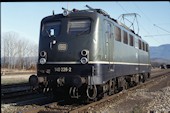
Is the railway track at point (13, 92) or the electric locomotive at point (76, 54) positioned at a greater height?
the electric locomotive at point (76, 54)

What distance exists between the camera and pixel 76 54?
11414mm

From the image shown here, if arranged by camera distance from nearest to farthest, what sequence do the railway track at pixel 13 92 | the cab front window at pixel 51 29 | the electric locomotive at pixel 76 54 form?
1. the electric locomotive at pixel 76 54
2. the cab front window at pixel 51 29
3. the railway track at pixel 13 92

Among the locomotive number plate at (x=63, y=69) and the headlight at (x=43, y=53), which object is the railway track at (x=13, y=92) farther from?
the locomotive number plate at (x=63, y=69)

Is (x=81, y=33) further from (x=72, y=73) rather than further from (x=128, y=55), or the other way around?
(x=128, y=55)

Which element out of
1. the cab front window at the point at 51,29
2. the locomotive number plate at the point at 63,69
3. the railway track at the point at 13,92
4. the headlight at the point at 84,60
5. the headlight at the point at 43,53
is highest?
the cab front window at the point at 51,29

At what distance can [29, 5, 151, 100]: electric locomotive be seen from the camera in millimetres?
11266

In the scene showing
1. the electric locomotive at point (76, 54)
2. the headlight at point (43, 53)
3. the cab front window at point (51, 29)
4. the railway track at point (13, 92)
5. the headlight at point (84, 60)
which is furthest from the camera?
the railway track at point (13, 92)

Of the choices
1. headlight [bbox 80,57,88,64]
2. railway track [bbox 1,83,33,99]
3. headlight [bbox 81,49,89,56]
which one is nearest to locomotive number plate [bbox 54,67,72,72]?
headlight [bbox 80,57,88,64]

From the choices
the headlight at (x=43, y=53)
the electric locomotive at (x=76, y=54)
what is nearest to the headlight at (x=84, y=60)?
the electric locomotive at (x=76, y=54)

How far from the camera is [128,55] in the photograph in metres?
16.4

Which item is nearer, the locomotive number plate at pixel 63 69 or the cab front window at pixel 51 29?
the locomotive number plate at pixel 63 69

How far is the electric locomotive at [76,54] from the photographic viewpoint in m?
11.3

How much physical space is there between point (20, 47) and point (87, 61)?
353 ft

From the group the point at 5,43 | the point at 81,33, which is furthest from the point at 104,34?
the point at 5,43
